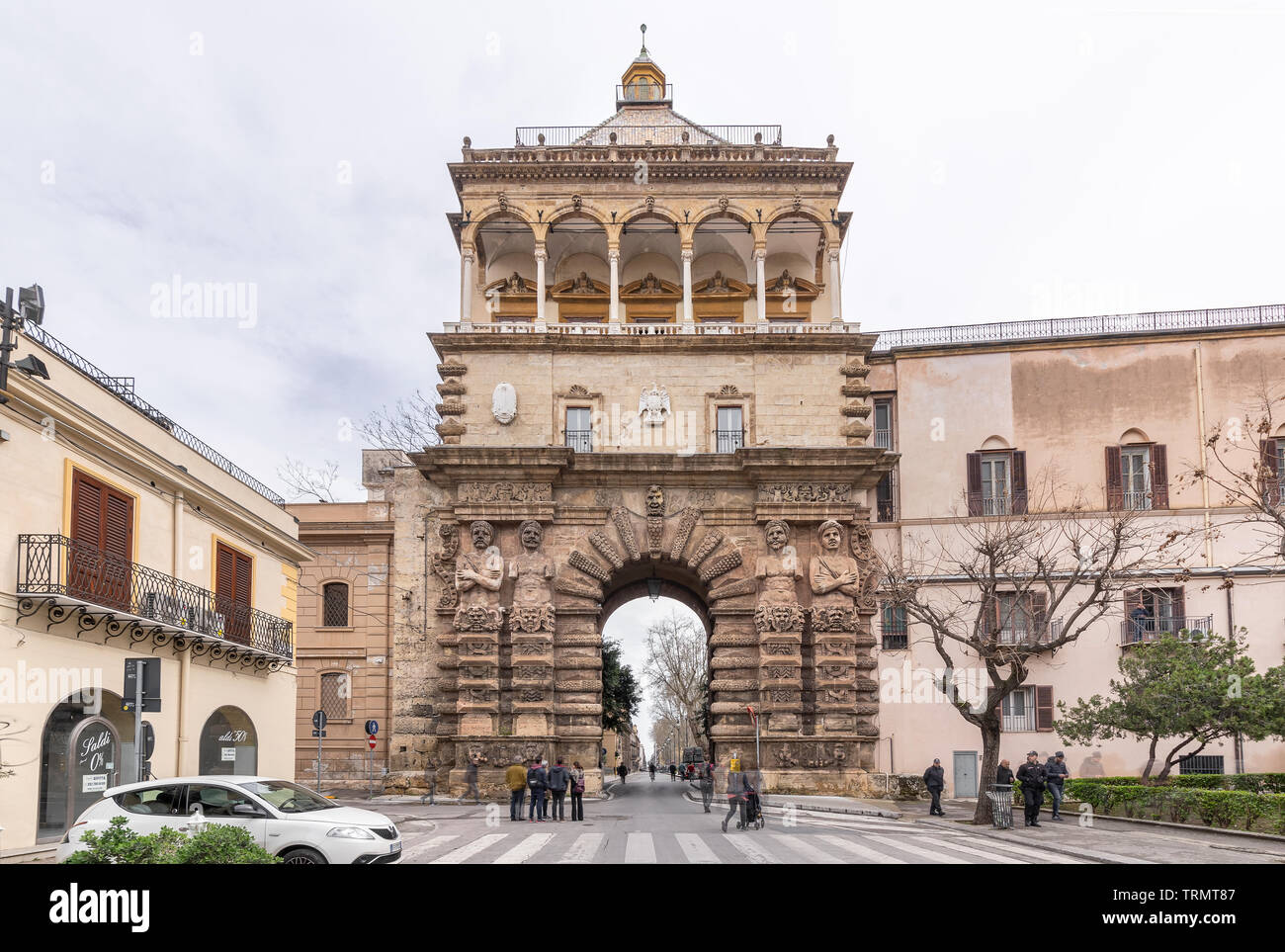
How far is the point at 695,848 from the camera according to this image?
58.7ft

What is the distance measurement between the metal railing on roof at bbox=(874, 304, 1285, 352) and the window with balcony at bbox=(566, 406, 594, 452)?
10186 mm

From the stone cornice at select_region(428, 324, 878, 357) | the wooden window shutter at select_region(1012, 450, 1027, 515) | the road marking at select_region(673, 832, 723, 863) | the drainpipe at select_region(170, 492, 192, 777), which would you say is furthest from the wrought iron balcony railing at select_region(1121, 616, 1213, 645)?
the drainpipe at select_region(170, 492, 192, 777)

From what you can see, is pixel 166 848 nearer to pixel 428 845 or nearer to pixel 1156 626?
pixel 428 845

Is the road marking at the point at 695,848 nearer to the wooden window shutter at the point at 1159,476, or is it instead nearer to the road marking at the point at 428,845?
the road marking at the point at 428,845

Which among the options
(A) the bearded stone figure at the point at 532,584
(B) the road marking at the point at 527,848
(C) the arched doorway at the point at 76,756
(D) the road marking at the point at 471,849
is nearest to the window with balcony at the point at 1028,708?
(A) the bearded stone figure at the point at 532,584

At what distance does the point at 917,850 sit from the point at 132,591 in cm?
1357

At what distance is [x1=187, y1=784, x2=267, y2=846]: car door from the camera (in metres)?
13.5

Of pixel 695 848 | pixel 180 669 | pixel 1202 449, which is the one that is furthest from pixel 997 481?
pixel 180 669

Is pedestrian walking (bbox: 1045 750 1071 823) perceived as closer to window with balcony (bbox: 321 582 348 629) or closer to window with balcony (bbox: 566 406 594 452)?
window with balcony (bbox: 566 406 594 452)
